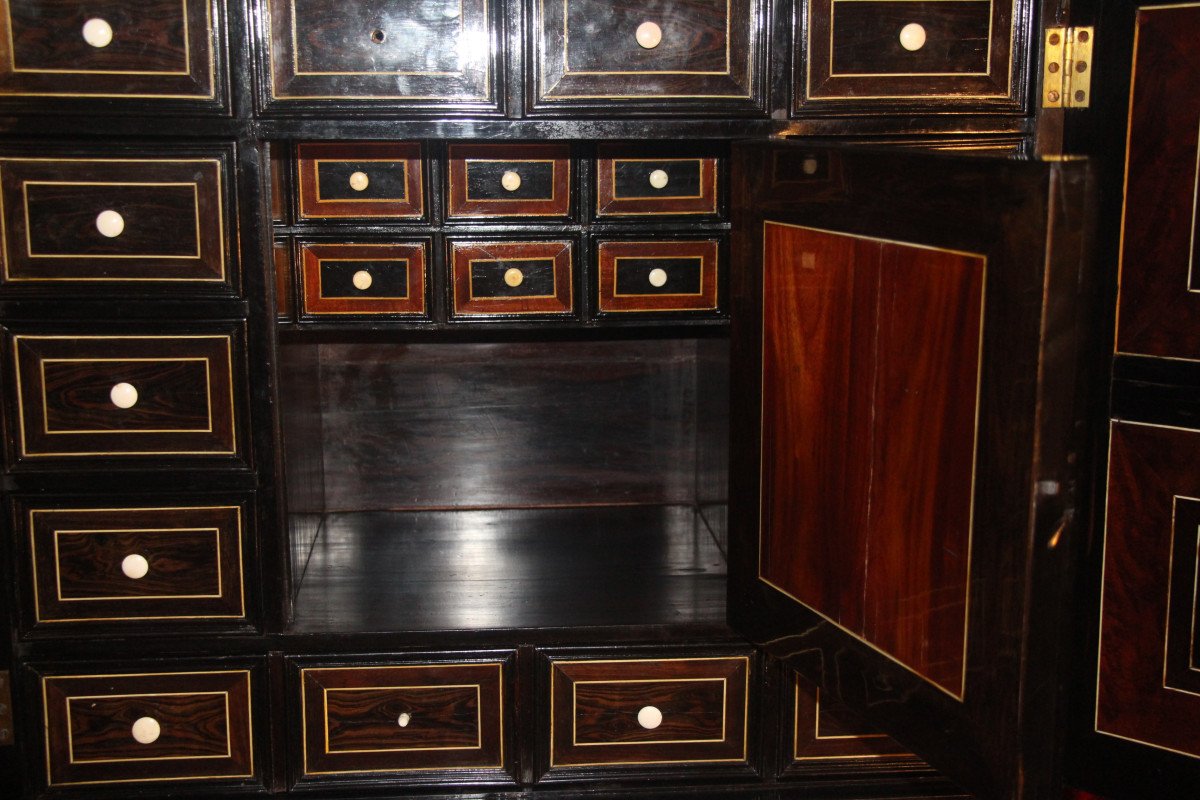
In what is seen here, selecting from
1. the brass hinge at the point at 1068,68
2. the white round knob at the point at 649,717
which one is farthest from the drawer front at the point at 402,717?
the brass hinge at the point at 1068,68

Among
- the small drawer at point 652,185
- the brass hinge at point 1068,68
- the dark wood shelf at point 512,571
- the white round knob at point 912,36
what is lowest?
the dark wood shelf at point 512,571

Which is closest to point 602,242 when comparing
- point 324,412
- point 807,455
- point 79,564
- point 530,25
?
point 530,25

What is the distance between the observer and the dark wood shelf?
1992mm

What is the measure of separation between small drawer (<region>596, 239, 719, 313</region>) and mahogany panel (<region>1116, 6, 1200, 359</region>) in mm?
653

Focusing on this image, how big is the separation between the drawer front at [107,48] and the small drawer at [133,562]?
614 millimetres

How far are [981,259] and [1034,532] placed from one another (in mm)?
284

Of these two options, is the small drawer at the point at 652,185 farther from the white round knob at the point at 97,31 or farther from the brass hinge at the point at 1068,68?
the white round knob at the point at 97,31

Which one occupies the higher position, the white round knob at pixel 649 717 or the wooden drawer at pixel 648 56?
the wooden drawer at pixel 648 56

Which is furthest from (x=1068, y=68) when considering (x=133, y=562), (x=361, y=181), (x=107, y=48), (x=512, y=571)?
(x=133, y=562)

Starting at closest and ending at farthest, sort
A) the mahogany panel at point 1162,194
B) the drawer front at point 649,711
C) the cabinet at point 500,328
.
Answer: the cabinet at point 500,328 < the mahogany panel at point 1162,194 < the drawer front at point 649,711

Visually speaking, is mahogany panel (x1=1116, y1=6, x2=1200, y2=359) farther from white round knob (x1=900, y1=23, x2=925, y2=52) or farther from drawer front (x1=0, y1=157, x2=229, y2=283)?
drawer front (x1=0, y1=157, x2=229, y2=283)

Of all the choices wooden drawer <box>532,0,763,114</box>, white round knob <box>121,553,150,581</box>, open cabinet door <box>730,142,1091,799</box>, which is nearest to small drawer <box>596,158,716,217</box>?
wooden drawer <box>532,0,763,114</box>

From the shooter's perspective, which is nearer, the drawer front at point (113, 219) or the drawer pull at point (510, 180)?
the drawer front at point (113, 219)

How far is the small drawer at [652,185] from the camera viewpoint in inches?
80.4
